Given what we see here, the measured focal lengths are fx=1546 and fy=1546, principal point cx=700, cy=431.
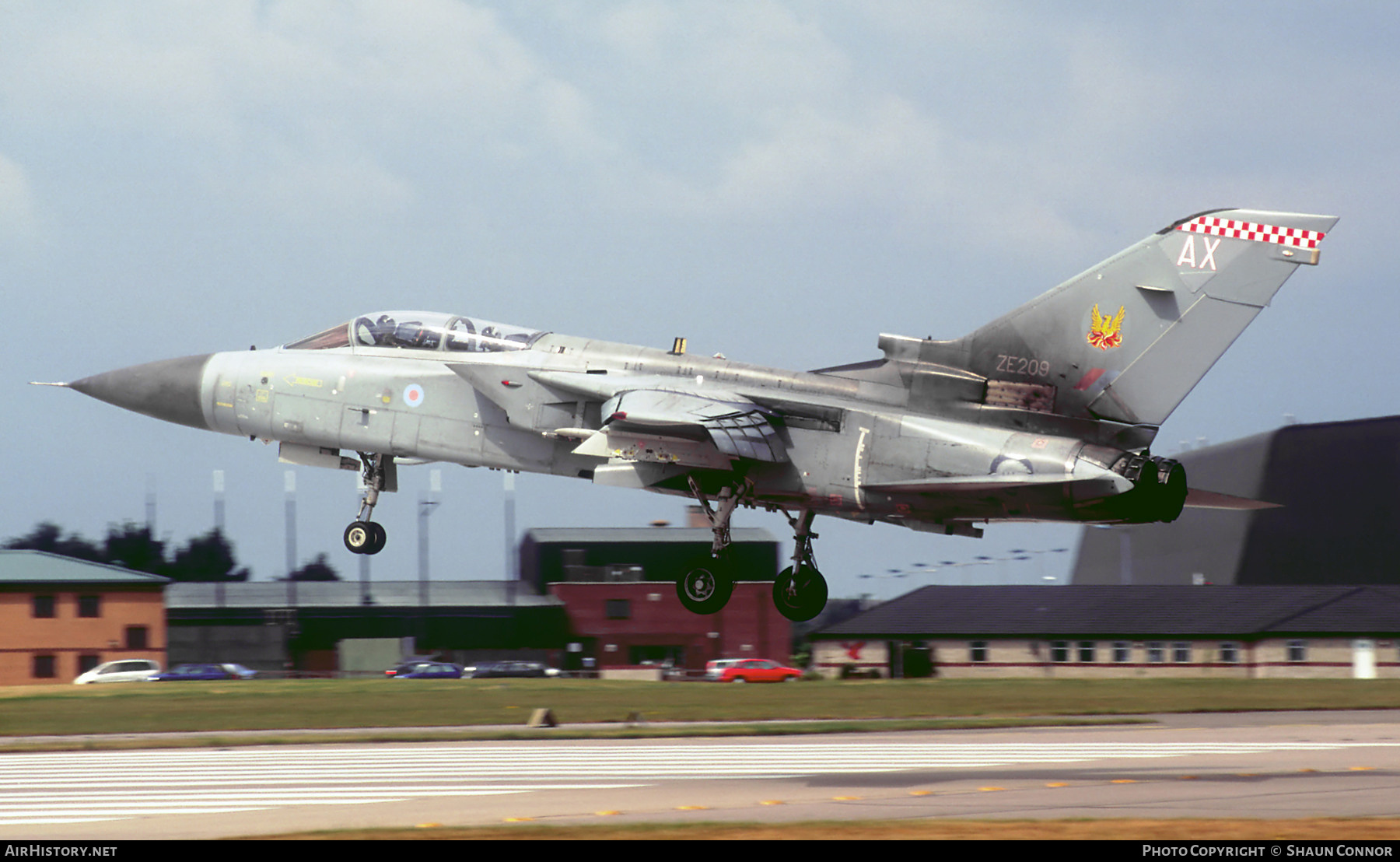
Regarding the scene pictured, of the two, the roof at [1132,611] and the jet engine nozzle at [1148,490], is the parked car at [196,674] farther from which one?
the jet engine nozzle at [1148,490]

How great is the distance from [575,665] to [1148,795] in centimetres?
5991

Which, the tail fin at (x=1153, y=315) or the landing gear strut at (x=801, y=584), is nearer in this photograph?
the tail fin at (x=1153, y=315)

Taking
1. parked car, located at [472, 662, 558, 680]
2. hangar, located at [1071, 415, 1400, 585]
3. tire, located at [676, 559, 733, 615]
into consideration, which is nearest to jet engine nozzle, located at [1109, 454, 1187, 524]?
tire, located at [676, 559, 733, 615]

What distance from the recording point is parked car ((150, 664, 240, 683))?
67.6 meters

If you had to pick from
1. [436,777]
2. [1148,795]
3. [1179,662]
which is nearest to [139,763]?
[436,777]

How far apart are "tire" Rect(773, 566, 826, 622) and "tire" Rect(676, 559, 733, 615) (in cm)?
115

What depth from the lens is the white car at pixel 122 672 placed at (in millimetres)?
66875

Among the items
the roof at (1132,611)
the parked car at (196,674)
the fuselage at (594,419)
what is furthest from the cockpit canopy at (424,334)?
the roof at (1132,611)

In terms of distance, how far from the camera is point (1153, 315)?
21.9 meters

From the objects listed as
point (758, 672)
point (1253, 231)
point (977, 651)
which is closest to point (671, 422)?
point (1253, 231)

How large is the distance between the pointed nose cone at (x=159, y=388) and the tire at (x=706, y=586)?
907 cm

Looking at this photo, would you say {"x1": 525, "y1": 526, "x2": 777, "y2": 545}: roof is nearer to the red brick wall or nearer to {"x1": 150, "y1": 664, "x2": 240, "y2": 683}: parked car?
the red brick wall

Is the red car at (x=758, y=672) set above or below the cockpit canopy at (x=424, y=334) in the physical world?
below
